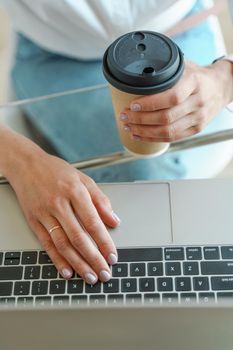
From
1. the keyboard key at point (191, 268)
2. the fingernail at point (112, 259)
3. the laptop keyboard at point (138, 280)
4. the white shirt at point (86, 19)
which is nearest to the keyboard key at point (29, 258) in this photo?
the laptop keyboard at point (138, 280)

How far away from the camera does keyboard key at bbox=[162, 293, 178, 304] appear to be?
0.64 m

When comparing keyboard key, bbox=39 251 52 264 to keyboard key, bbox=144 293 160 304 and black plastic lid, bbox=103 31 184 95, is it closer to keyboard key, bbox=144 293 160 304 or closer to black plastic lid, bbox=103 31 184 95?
keyboard key, bbox=144 293 160 304

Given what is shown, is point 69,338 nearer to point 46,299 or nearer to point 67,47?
point 46,299

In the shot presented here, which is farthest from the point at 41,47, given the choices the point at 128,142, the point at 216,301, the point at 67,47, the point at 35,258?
the point at 216,301

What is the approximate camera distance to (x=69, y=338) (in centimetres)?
69

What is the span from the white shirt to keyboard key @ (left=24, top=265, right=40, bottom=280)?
1.48ft

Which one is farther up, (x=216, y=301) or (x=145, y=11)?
(x=145, y=11)

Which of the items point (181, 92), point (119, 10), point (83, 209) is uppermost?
point (119, 10)

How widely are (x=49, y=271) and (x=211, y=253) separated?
0.74 ft

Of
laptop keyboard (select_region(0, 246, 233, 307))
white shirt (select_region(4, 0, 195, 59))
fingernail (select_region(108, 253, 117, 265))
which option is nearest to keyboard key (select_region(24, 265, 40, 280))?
laptop keyboard (select_region(0, 246, 233, 307))

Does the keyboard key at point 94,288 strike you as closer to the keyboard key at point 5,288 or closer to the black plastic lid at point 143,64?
the keyboard key at point 5,288

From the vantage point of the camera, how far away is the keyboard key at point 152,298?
2.11 ft

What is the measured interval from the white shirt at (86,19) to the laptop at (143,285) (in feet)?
1.10

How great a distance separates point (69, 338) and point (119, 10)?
0.55 m
